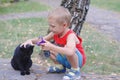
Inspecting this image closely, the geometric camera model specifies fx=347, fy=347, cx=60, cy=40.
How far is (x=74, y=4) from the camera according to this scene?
219 inches

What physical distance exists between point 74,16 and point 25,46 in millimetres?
1675

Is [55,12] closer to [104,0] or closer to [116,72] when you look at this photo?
[116,72]

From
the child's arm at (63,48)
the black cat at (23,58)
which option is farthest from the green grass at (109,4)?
the child's arm at (63,48)

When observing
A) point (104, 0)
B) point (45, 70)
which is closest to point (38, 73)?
point (45, 70)

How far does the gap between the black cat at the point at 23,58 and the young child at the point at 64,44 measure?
0.08 metres

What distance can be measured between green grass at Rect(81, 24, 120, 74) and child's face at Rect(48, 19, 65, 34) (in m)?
1.34

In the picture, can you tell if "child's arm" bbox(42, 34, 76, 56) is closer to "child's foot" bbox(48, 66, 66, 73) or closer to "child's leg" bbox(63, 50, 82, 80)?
"child's leg" bbox(63, 50, 82, 80)

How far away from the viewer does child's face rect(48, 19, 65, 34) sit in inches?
154

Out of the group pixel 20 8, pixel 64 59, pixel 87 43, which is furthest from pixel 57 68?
pixel 20 8

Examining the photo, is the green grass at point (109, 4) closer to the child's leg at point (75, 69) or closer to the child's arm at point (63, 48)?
the child's leg at point (75, 69)

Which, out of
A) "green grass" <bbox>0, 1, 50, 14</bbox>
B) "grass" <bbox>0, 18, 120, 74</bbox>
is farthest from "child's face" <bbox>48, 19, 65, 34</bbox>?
"green grass" <bbox>0, 1, 50, 14</bbox>

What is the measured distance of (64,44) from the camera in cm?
408

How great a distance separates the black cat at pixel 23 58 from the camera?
413cm

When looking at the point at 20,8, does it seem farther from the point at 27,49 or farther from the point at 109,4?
the point at 27,49
